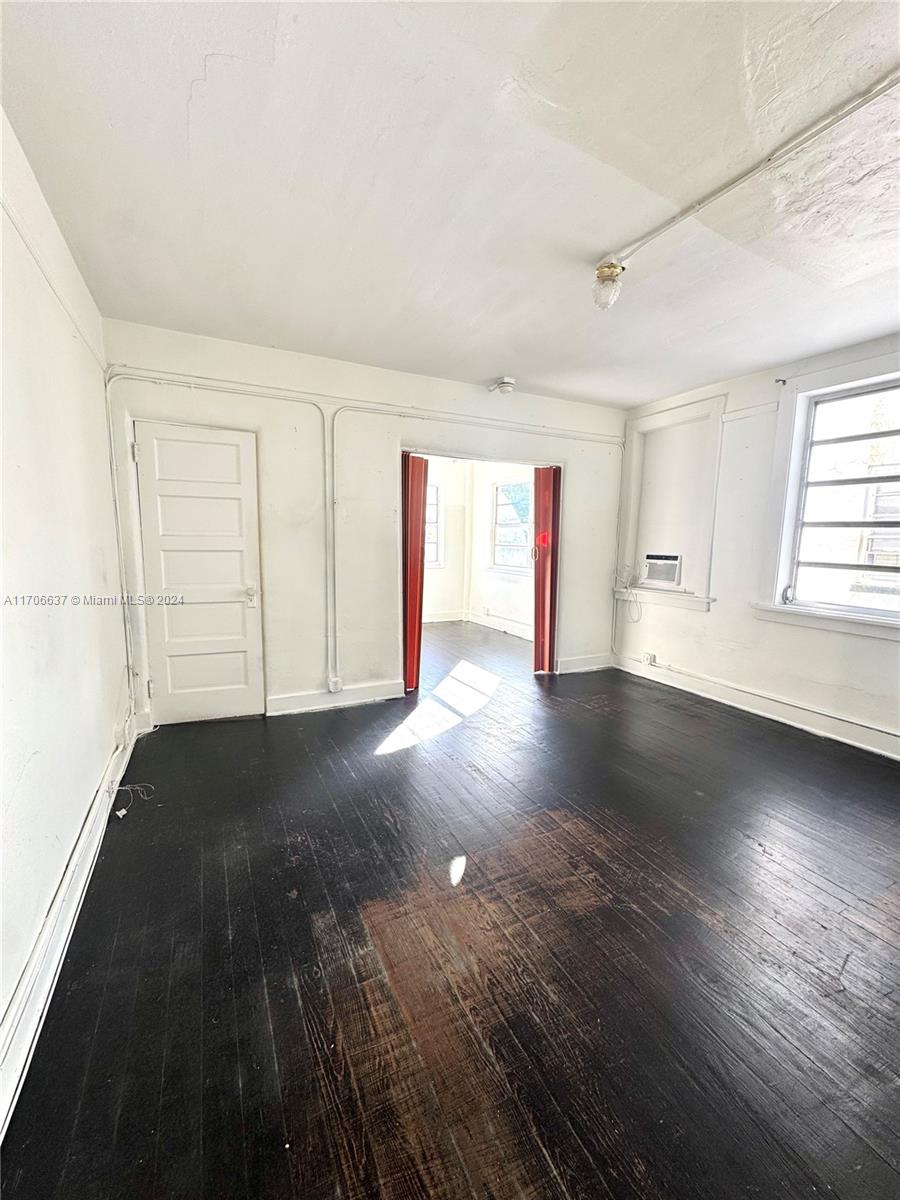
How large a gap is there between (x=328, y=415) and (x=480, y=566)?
165 inches

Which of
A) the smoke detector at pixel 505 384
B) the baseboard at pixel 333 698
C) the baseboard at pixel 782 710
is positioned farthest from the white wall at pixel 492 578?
the baseboard at pixel 333 698

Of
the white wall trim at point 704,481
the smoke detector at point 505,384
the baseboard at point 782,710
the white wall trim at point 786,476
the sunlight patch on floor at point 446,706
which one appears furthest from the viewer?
the white wall trim at point 704,481

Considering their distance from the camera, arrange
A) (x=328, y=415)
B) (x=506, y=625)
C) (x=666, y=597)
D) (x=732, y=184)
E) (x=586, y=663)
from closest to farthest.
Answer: (x=732, y=184)
(x=328, y=415)
(x=666, y=597)
(x=586, y=663)
(x=506, y=625)

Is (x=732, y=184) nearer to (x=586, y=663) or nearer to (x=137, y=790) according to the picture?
(x=137, y=790)

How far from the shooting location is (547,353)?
3469mm

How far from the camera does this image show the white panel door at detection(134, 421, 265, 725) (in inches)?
129

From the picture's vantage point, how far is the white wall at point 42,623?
137 cm

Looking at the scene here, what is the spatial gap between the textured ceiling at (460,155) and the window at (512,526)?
12.2 ft

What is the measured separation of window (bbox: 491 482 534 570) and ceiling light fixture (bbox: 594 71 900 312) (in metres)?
4.24

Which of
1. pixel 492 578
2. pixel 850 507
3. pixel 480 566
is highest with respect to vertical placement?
pixel 850 507

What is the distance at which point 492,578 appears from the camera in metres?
7.25

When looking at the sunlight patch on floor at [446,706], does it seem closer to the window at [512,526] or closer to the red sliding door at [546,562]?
the red sliding door at [546,562]

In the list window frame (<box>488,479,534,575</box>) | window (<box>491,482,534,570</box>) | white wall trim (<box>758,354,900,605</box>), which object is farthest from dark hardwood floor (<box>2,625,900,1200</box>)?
window (<box>491,482,534,570</box>)

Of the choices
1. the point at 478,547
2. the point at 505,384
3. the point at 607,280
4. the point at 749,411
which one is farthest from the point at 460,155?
the point at 478,547
